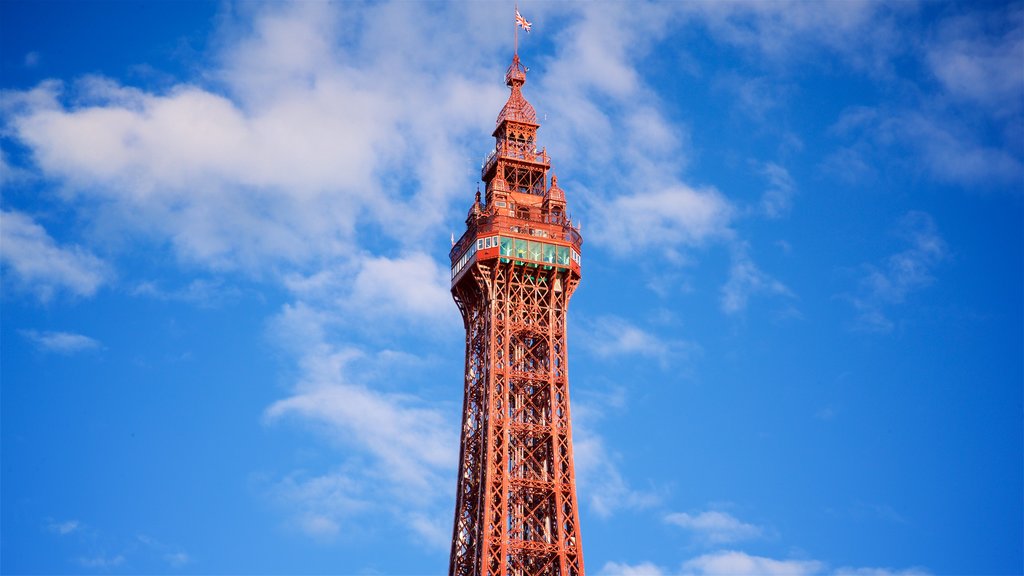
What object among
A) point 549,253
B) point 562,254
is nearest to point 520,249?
point 549,253

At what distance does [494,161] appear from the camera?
165m

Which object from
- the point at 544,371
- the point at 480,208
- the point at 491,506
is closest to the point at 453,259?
the point at 480,208

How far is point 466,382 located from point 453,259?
41.8ft

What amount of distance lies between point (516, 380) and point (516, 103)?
31277mm

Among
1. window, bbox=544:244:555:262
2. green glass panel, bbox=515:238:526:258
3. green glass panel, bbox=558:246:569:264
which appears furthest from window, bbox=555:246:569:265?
green glass panel, bbox=515:238:526:258

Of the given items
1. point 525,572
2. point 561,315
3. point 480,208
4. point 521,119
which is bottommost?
point 525,572

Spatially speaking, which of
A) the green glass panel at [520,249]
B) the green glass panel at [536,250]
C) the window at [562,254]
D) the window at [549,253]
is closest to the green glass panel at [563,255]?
the window at [562,254]

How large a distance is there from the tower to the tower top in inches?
188

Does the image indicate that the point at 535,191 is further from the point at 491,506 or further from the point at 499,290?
the point at 491,506

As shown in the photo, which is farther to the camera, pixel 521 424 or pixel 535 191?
pixel 535 191

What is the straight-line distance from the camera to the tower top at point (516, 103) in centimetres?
16812

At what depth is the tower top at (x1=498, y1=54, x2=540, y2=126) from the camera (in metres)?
168

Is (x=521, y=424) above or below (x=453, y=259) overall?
below

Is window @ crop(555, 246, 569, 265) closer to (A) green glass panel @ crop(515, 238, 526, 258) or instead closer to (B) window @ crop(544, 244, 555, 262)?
(B) window @ crop(544, 244, 555, 262)
